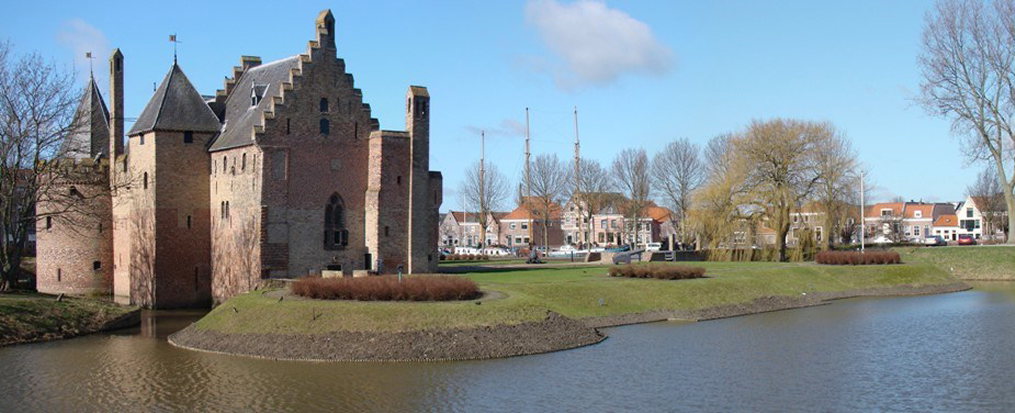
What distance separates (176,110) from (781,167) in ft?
146

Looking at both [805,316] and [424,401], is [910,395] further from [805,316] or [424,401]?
[805,316]

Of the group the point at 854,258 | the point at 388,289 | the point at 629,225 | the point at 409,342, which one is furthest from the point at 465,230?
the point at 409,342

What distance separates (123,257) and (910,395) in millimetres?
44817

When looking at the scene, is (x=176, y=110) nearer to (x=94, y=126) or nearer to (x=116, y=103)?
(x=116, y=103)

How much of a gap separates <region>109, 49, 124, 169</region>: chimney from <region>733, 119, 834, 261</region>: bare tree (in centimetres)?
4445

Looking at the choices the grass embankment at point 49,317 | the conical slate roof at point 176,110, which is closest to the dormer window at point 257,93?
the conical slate roof at point 176,110

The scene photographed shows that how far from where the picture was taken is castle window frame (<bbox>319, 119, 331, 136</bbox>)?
175ft

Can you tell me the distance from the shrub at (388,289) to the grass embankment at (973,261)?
46935mm

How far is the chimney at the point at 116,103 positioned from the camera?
191 feet

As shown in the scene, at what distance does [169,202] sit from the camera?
5462cm

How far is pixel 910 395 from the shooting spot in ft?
91.0

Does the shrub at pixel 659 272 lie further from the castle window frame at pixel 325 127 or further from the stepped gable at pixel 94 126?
the stepped gable at pixel 94 126

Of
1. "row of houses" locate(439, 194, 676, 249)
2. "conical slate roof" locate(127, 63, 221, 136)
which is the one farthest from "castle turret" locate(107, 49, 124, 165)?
"row of houses" locate(439, 194, 676, 249)

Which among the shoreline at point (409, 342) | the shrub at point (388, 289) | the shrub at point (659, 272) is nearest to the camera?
the shoreline at point (409, 342)
